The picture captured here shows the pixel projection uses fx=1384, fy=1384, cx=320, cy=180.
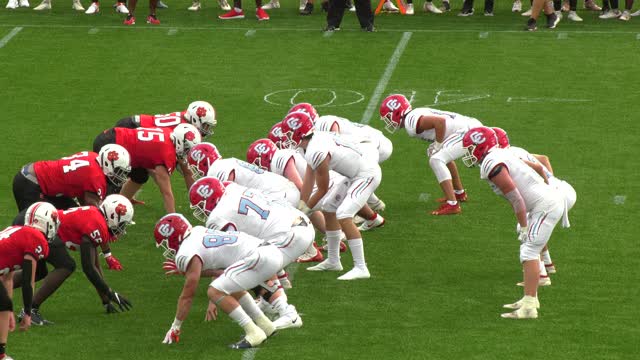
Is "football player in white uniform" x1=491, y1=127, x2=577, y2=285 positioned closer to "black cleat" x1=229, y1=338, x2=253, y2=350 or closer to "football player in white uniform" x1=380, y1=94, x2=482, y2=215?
"football player in white uniform" x1=380, y1=94, x2=482, y2=215

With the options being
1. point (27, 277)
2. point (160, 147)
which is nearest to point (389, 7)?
point (160, 147)

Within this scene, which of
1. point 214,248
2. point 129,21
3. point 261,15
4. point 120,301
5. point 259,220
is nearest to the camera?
point 214,248

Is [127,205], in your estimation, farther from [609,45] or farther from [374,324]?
[609,45]

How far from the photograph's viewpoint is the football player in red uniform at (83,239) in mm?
13078

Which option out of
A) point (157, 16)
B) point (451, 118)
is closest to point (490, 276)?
point (451, 118)

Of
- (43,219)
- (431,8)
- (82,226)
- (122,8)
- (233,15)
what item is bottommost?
(431,8)

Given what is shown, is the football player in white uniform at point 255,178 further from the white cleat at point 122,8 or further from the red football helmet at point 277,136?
the white cleat at point 122,8

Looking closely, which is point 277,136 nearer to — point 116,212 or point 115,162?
point 115,162

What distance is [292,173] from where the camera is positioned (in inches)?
598

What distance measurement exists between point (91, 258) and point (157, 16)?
1466cm

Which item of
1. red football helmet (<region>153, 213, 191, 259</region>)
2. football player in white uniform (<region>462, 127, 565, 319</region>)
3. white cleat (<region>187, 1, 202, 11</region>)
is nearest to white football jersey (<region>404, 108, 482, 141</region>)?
football player in white uniform (<region>462, 127, 565, 319</region>)

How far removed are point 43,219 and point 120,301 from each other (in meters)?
1.55

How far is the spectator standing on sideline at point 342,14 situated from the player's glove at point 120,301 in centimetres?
1255

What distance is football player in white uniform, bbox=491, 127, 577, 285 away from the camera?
44.5ft
